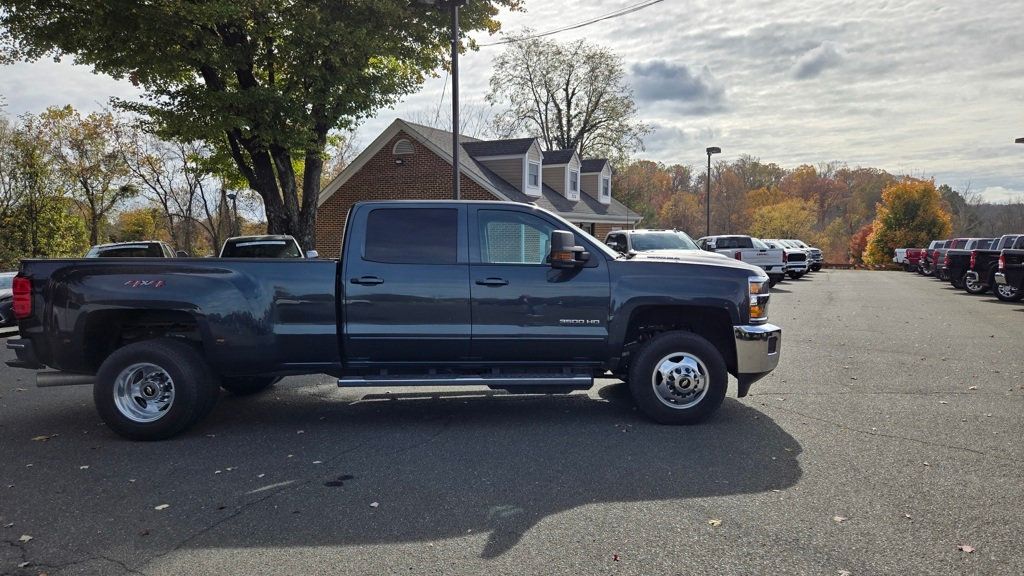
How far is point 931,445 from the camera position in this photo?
18.0 feet

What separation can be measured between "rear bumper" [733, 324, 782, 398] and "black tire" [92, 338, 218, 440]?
4545 millimetres

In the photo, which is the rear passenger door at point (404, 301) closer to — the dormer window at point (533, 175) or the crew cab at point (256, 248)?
the crew cab at point (256, 248)

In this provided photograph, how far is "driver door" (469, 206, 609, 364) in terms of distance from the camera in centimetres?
607

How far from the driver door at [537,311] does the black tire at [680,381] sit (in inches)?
16.2

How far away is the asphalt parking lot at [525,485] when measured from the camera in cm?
363

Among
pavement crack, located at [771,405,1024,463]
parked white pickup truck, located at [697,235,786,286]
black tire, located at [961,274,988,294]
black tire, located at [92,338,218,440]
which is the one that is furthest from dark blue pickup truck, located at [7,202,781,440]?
parked white pickup truck, located at [697,235,786,286]

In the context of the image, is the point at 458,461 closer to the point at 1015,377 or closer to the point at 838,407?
the point at 838,407

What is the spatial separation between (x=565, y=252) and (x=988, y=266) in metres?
19.9

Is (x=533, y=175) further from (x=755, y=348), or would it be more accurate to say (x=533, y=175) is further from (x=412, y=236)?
(x=755, y=348)

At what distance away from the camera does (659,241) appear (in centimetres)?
1844

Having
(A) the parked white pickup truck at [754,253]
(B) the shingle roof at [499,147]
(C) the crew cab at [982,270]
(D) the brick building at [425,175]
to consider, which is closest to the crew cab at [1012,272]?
(C) the crew cab at [982,270]

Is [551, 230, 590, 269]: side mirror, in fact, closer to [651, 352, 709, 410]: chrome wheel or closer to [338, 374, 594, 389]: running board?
[338, 374, 594, 389]: running board

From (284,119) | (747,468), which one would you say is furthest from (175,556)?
(284,119)

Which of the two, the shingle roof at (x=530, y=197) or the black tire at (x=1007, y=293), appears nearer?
the black tire at (x=1007, y=293)
